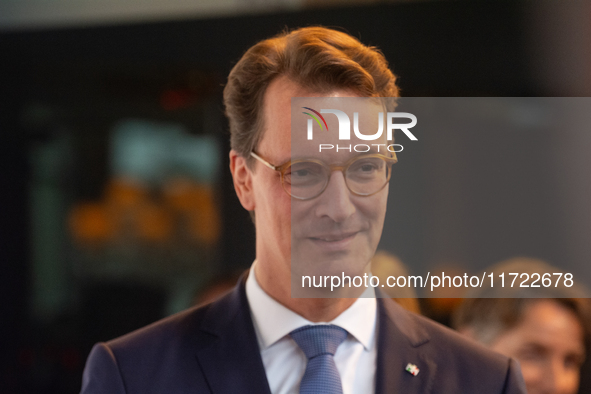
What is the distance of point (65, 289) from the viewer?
3074 millimetres

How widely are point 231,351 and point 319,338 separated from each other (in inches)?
10.2

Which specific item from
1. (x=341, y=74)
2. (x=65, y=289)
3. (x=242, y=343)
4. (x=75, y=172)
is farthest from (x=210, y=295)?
A: (x=341, y=74)

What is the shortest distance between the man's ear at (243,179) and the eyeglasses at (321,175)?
0.47ft

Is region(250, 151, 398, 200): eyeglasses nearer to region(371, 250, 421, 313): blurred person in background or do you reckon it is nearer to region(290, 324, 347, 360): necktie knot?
region(371, 250, 421, 313): blurred person in background

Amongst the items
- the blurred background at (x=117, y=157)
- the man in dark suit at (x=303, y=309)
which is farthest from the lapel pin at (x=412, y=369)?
the blurred background at (x=117, y=157)

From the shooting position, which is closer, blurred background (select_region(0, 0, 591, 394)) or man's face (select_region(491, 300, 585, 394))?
man's face (select_region(491, 300, 585, 394))

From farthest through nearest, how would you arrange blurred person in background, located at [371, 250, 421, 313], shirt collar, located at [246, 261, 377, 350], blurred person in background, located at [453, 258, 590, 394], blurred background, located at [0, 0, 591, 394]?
blurred background, located at [0, 0, 591, 394]
blurred person in background, located at [453, 258, 590, 394]
blurred person in background, located at [371, 250, 421, 313]
shirt collar, located at [246, 261, 377, 350]

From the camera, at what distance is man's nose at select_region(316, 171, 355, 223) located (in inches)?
58.1

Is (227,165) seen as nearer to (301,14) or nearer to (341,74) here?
(301,14)

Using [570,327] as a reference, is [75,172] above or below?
above

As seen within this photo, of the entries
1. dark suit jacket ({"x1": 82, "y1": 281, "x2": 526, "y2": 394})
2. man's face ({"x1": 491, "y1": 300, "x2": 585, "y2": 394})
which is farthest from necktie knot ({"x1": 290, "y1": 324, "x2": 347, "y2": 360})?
man's face ({"x1": 491, "y1": 300, "x2": 585, "y2": 394})

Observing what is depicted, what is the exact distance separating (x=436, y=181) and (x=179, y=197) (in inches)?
67.2

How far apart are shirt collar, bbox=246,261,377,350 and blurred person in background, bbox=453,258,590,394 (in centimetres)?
41

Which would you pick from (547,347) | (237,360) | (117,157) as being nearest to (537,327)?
(547,347)
